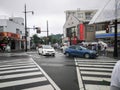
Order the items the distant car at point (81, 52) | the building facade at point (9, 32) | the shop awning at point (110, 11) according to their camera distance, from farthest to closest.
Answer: the building facade at point (9, 32) → the distant car at point (81, 52) → the shop awning at point (110, 11)

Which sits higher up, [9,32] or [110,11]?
[9,32]

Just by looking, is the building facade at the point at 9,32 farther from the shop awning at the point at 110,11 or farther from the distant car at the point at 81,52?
the shop awning at the point at 110,11

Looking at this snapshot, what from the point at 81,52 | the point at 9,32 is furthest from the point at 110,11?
the point at 9,32

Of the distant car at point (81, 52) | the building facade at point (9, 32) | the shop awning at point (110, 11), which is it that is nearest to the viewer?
the shop awning at point (110, 11)

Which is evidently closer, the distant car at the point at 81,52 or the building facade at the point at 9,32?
the distant car at the point at 81,52

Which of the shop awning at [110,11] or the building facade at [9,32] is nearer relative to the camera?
the shop awning at [110,11]

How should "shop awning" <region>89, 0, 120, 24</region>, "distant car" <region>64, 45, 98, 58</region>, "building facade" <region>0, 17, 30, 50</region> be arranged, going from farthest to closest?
"building facade" <region>0, 17, 30, 50</region>
"distant car" <region>64, 45, 98, 58</region>
"shop awning" <region>89, 0, 120, 24</region>

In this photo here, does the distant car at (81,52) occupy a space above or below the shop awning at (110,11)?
below

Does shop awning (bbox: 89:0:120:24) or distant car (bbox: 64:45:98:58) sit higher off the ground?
shop awning (bbox: 89:0:120:24)

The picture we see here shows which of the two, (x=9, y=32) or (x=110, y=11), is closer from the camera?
(x=110, y=11)

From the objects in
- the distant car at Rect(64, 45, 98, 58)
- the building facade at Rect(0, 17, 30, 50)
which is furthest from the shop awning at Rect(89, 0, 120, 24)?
the building facade at Rect(0, 17, 30, 50)

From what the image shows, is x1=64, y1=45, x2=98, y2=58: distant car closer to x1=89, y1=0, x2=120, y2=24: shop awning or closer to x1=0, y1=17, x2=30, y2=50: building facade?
x1=0, y1=17, x2=30, y2=50: building facade

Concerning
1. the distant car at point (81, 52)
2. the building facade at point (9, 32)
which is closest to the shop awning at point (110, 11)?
the distant car at point (81, 52)

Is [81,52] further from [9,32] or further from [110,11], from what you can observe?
[9,32]
